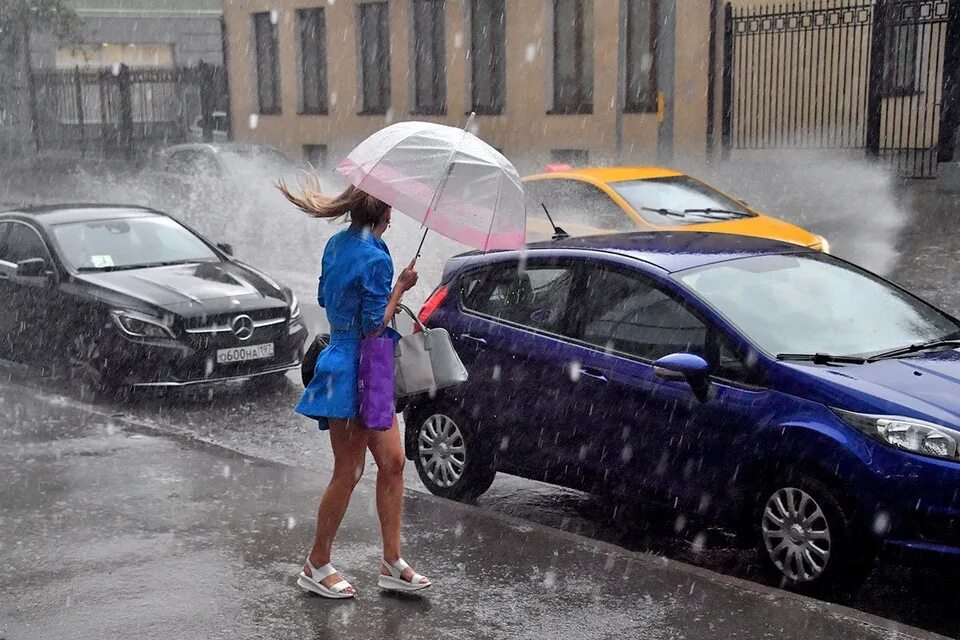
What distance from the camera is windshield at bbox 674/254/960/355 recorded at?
5.99 meters

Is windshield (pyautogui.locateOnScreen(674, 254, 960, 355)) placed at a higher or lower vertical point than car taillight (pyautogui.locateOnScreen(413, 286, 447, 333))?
higher

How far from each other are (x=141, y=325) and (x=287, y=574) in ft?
15.0

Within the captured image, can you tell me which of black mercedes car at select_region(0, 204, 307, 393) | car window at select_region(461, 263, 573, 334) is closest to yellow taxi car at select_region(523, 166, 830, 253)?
black mercedes car at select_region(0, 204, 307, 393)

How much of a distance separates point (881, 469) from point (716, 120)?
16.6 m

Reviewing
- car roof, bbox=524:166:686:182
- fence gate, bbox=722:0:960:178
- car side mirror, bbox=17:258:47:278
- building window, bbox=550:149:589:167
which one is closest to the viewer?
car side mirror, bbox=17:258:47:278

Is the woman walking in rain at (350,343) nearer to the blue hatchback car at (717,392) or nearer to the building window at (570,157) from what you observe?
the blue hatchback car at (717,392)

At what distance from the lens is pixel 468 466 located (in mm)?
7000

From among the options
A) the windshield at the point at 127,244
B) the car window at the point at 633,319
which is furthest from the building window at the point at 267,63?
the car window at the point at 633,319

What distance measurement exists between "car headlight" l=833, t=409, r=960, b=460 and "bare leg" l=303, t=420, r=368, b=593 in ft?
6.74

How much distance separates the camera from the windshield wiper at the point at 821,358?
5.74 meters

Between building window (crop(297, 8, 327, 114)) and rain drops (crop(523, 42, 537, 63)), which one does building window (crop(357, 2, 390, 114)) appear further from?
rain drops (crop(523, 42, 537, 63))

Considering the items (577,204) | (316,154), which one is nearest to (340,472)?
(577,204)

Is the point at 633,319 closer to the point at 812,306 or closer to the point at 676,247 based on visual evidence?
the point at 676,247

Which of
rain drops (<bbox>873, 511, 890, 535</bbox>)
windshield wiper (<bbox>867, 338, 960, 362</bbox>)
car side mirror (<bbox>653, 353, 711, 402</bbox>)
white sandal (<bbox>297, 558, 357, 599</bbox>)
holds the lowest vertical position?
white sandal (<bbox>297, 558, 357, 599</bbox>)
